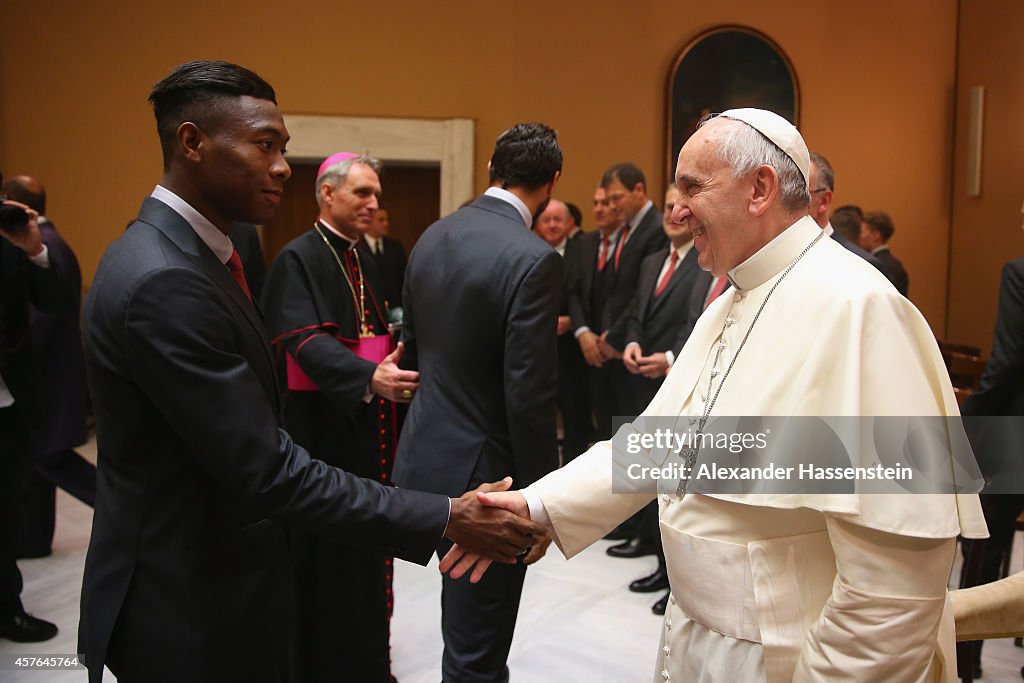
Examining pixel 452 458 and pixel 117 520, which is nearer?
pixel 117 520

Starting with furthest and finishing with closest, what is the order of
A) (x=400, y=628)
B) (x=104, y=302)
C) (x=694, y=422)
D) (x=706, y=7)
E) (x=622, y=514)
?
1. (x=706, y=7)
2. (x=400, y=628)
3. (x=622, y=514)
4. (x=694, y=422)
5. (x=104, y=302)

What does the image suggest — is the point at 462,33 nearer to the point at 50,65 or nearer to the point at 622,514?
the point at 50,65

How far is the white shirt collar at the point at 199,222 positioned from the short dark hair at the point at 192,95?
0.19 ft

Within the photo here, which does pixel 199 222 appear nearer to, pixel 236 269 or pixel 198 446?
pixel 236 269

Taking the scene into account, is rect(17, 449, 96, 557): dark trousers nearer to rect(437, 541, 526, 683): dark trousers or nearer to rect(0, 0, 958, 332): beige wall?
rect(437, 541, 526, 683): dark trousers

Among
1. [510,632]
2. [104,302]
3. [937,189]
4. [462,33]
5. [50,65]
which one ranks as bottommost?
[510,632]

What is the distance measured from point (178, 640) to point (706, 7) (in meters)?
7.96

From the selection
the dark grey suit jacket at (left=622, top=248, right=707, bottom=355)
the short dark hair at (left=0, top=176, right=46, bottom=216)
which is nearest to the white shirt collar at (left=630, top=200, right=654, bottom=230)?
the dark grey suit jacket at (left=622, top=248, right=707, bottom=355)

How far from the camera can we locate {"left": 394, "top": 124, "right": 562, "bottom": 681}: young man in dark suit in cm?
244

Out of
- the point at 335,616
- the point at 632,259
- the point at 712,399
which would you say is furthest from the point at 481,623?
the point at 632,259

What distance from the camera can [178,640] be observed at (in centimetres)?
154

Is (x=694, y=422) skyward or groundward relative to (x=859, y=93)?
groundward

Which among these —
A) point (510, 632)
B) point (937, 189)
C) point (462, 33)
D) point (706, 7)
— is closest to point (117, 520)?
point (510, 632)

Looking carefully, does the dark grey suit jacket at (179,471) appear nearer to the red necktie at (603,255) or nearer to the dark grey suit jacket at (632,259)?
the dark grey suit jacket at (632,259)
